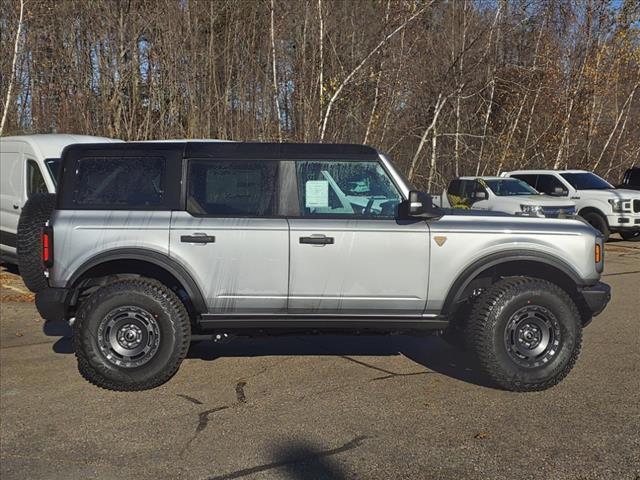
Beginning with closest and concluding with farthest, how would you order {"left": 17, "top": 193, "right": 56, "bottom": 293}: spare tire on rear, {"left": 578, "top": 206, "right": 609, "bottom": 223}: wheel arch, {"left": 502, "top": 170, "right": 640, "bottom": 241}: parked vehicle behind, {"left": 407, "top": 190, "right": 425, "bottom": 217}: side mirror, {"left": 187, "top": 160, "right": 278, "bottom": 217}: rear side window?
{"left": 407, "top": 190, "right": 425, "bottom": 217}: side mirror, {"left": 187, "top": 160, "right": 278, "bottom": 217}: rear side window, {"left": 17, "top": 193, "right": 56, "bottom": 293}: spare tire on rear, {"left": 502, "top": 170, "right": 640, "bottom": 241}: parked vehicle behind, {"left": 578, "top": 206, "right": 609, "bottom": 223}: wheel arch

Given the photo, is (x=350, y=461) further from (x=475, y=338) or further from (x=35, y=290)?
(x=35, y=290)

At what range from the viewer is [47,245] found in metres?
5.34

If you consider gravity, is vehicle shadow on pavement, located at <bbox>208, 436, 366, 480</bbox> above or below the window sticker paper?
below

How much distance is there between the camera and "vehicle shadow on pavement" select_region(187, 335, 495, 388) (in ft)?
20.3

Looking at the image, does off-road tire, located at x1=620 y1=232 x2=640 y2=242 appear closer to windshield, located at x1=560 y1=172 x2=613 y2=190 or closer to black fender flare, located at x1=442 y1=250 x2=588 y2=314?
windshield, located at x1=560 y1=172 x2=613 y2=190

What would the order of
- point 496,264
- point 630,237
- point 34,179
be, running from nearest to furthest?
point 496,264, point 34,179, point 630,237

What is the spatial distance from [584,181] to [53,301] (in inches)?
578

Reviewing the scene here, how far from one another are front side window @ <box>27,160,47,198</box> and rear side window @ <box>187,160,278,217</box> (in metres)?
5.34

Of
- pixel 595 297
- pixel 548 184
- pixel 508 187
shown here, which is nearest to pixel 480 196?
pixel 508 187

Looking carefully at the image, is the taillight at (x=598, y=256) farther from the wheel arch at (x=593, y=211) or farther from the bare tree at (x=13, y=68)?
the bare tree at (x=13, y=68)

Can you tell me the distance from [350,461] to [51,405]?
2.48 metres

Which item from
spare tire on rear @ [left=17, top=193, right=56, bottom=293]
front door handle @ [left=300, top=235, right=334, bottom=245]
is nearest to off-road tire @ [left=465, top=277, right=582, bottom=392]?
front door handle @ [left=300, top=235, right=334, bottom=245]

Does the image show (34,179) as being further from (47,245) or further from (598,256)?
(598,256)

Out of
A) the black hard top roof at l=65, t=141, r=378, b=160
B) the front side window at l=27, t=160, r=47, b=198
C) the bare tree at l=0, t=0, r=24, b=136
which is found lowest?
the front side window at l=27, t=160, r=47, b=198
